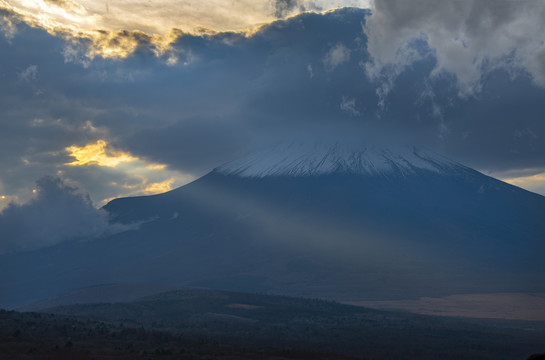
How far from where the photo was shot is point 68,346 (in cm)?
5197

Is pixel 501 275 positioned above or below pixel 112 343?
above

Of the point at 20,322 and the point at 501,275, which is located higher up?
the point at 501,275

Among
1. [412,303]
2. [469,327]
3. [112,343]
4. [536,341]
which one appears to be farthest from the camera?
[412,303]

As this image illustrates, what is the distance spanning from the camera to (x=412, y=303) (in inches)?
5443

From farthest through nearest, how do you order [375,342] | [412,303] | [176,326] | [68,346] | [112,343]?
[412,303] → [176,326] → [375,342] → [112,343] → [68,346]

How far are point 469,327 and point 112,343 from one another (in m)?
55.6

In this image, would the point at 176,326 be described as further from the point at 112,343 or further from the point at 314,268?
the point at 314,268

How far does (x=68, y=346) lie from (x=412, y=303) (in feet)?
323

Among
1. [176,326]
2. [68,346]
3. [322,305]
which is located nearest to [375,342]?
[176,326]

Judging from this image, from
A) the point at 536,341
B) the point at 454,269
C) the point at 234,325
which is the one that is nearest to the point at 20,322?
the point at 234,325

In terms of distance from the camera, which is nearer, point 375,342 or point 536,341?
point 375,342

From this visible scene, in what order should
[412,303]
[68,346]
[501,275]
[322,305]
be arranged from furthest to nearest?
[501,275] → [412,303] → [322,305] → [68,346]

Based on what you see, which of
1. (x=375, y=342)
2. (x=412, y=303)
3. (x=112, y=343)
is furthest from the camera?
(x=412, y=303)

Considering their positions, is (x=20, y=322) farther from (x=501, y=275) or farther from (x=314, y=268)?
(x=501, y=275)
